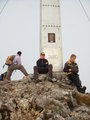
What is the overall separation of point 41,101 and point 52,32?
7.26 metres

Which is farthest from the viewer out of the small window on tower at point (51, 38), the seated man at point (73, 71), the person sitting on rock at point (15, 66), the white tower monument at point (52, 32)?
the small window on tower at point (51, 38)

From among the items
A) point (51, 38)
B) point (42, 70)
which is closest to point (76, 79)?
point (42, 70)

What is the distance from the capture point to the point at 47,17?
57.3 ft

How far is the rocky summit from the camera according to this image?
10133 mm

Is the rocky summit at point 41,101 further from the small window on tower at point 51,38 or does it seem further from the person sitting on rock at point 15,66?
the small window on tower at point 51,38

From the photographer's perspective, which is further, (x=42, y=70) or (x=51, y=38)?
(x=51, y=38)

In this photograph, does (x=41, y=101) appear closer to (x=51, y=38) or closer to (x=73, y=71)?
(x=73, y=71)

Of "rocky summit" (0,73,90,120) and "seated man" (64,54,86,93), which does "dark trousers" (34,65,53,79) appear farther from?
"seated man" (64,54,86,93)

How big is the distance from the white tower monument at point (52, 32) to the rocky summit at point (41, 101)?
244 centimetres

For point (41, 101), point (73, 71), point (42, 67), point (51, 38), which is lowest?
point (41, 101)

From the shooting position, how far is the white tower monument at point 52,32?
54.3 ft

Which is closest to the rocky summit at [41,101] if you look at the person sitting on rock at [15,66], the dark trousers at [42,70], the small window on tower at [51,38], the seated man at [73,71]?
the dark trousers at [42,70]

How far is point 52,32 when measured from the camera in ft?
56.2

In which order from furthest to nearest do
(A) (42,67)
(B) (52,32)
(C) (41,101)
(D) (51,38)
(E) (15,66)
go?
(B) (52,32), (D) (51,38), (E) (15,66), (A) (42,67), (C) (41,101)
